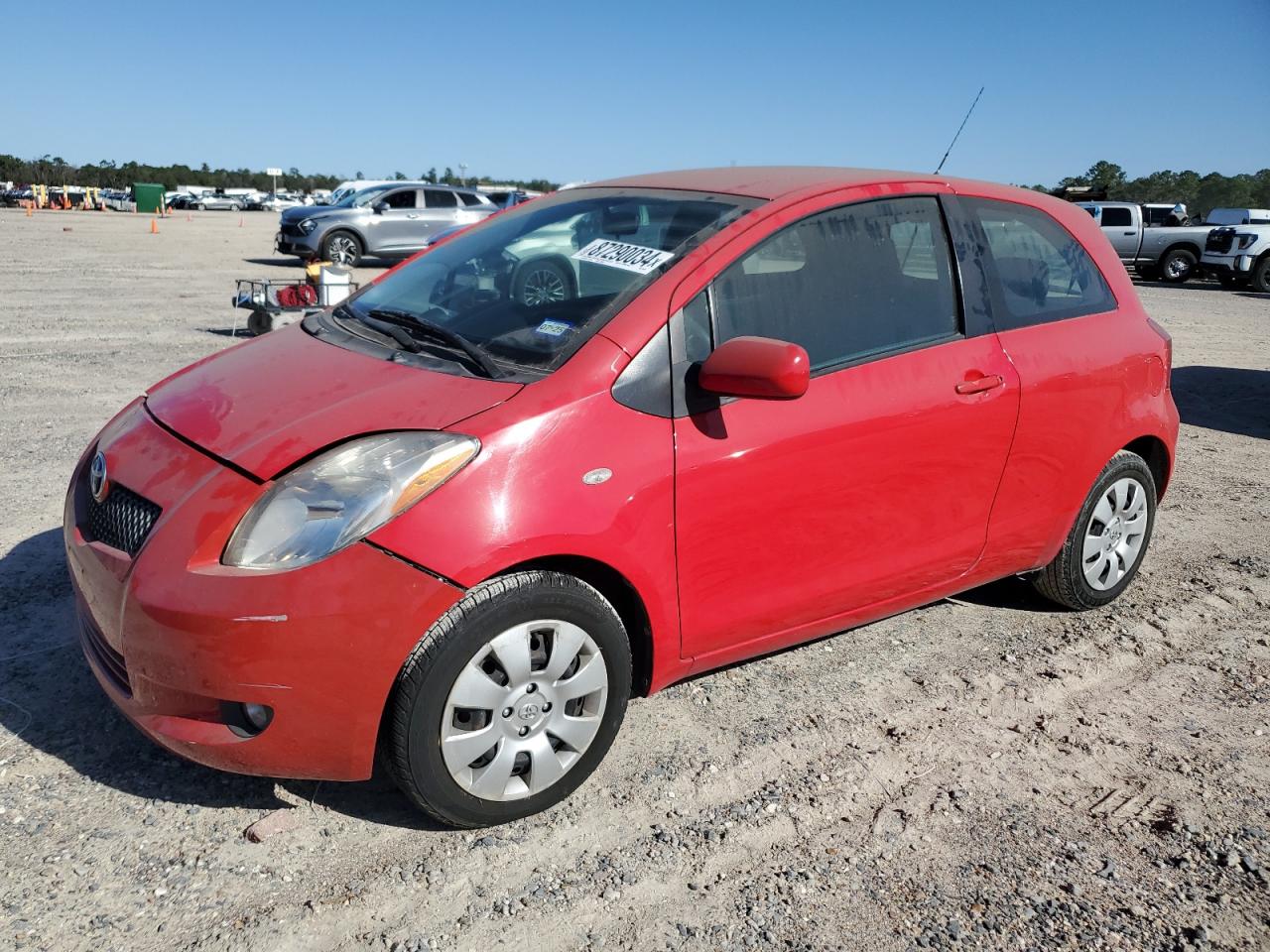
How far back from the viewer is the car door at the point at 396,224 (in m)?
21.1

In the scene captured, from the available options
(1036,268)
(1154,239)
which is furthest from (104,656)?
(1154,239)

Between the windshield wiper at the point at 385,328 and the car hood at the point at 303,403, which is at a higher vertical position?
the windshield wiper at the point at 385,328

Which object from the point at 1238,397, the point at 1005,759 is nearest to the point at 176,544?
the point at 1005,759

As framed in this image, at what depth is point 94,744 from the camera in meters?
3.19

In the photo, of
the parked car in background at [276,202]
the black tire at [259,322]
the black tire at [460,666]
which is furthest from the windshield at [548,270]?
the parked car in background at [276,202]

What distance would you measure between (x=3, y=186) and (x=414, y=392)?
6762 centimetres

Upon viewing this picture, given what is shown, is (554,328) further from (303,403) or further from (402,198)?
(402,198)

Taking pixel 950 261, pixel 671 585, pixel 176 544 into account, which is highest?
pixel 950 261

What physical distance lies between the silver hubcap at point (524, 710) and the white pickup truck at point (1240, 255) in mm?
24675

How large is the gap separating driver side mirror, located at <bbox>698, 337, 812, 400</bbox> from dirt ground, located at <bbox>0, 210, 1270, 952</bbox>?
1.18 metres

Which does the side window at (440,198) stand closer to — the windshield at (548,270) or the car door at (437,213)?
the car door at (437,213)

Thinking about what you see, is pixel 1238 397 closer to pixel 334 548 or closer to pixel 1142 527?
pixel 1142 527

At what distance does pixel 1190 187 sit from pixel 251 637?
68112 millimetres

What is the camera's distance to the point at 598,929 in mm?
2529
